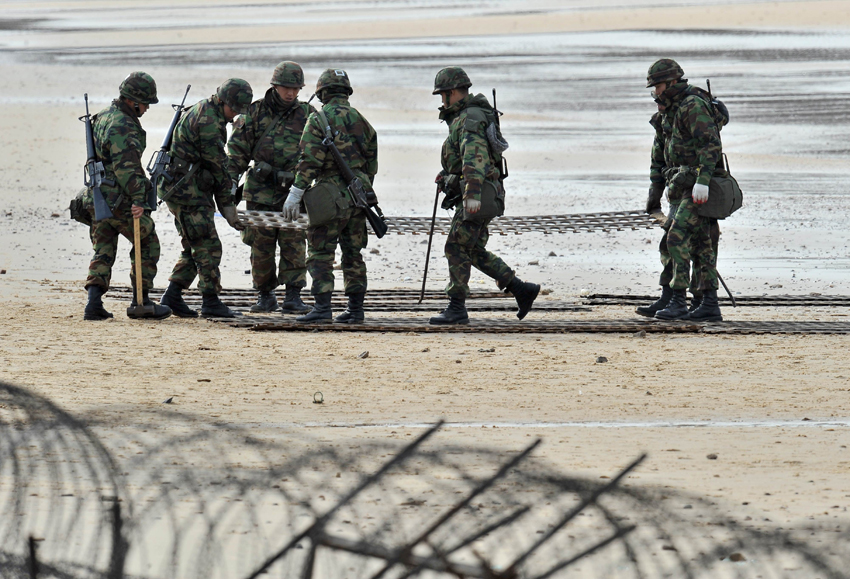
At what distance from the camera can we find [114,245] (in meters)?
9.06

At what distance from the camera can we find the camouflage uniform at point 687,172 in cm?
884

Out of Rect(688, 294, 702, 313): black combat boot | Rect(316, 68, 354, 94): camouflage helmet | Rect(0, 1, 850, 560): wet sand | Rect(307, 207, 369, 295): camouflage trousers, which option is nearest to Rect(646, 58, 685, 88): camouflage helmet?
Rect(688, 294, 702, 313): black combat boot

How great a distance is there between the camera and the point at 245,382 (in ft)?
22.5

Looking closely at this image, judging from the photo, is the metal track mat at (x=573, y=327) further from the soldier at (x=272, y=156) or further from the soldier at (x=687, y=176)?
the soldier at (x=272, y=156)

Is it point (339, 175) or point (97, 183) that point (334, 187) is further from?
point (97, 183)

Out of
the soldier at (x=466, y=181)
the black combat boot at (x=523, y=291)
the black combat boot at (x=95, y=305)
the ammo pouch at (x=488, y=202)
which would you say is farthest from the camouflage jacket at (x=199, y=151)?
the black combat boot at (x=523, y=291)

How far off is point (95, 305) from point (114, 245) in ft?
1.57

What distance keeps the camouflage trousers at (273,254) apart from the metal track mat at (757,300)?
2.43 m

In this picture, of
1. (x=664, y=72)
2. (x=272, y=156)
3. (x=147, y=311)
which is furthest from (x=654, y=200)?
(x=147, y=311)

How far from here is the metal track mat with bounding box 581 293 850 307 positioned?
9930 mm

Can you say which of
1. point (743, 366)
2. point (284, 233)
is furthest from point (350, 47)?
point (743, 366)

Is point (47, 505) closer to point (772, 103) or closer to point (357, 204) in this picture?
point (357, 204)

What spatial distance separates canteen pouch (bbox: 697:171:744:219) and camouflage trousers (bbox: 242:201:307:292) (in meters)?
3.06

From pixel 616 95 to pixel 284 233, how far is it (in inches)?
726
